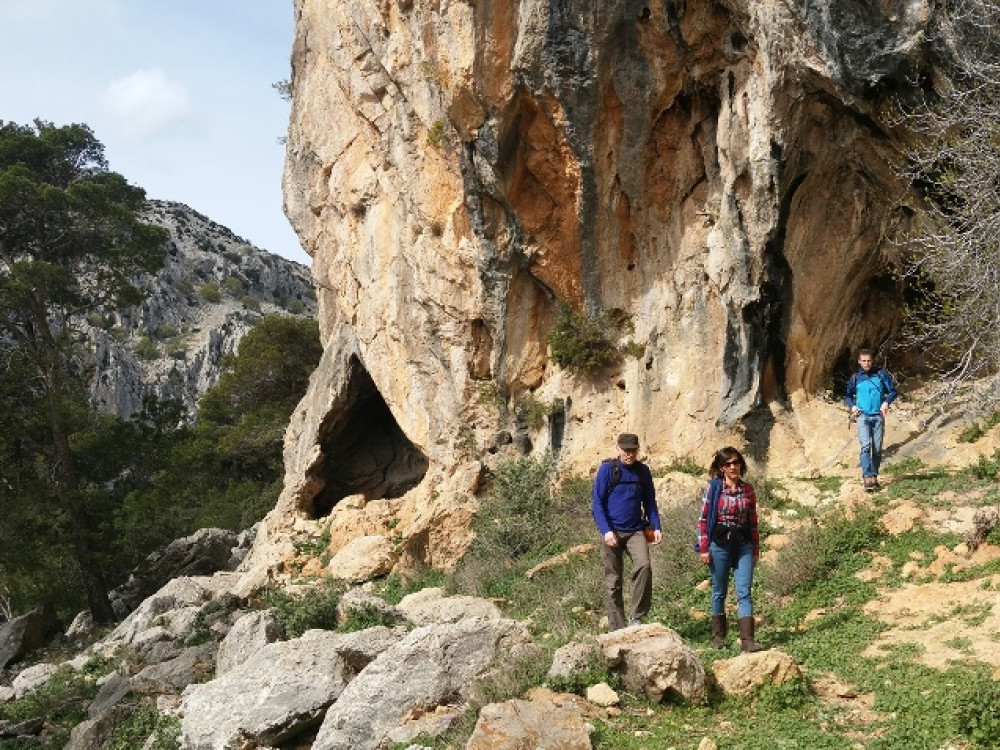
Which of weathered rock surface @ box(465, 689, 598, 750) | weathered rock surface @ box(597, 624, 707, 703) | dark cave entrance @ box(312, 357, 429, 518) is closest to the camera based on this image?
weathered rock surface @ box(465, 689, 598, 750)

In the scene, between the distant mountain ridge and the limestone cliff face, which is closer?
the limestone cliff face

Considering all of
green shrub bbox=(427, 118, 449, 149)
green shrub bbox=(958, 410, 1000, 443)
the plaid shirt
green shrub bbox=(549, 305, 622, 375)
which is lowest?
the plaid shirt

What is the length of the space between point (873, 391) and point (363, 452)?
1417cm

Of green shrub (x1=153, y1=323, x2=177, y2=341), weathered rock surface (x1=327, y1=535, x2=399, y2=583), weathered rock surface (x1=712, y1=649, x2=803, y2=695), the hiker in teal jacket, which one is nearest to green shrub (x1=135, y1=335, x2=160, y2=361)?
green shrub (x1=153, y1=323, x2=177, y2=341)

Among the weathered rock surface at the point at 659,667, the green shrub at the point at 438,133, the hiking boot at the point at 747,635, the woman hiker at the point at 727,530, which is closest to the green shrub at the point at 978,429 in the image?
the woman hiker at the point at 727,530

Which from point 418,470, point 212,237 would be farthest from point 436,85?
point 212,237

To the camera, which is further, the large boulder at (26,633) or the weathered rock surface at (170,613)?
the large boulder at (26,633)

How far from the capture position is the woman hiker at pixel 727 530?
20.4 ft

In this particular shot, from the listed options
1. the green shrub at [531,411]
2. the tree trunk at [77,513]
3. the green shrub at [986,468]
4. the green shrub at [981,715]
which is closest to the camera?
the green shrub at [981,715]

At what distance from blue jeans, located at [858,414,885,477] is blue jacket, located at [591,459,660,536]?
10.5 ft

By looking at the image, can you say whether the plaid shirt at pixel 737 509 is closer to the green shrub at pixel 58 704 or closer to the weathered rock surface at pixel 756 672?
the weathered rock surface at pixel 756 672

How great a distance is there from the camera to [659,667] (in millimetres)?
5195

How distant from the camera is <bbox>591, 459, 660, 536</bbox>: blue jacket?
6.64 metres

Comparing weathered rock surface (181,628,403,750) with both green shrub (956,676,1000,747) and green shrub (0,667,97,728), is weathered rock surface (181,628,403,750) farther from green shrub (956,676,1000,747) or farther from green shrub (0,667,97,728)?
green shrub (0,667,97,728)
